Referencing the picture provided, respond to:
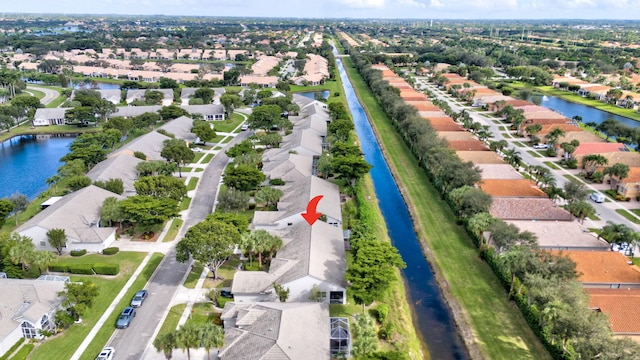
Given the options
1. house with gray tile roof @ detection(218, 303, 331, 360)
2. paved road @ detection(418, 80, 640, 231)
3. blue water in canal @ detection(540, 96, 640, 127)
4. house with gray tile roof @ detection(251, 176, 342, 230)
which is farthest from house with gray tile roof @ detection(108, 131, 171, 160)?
blue water in canal @ detection(540, 96, 640, 127)

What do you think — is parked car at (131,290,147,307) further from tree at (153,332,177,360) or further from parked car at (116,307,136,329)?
tree at (153,332,177,360)

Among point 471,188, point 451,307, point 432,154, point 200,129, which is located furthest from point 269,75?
point 451,307

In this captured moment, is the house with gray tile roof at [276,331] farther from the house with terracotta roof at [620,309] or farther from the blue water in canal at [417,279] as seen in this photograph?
the house with terracotta roof at [620,309]

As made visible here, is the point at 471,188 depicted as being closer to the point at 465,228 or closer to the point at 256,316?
the point at 465,228

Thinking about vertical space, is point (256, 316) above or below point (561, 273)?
below

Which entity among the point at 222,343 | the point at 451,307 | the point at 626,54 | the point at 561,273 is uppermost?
the point at 626,54
